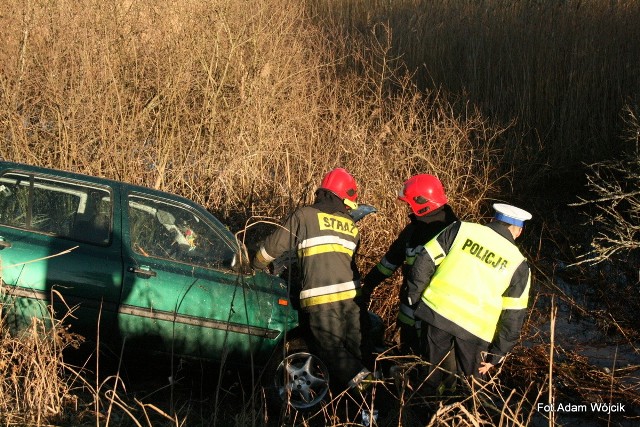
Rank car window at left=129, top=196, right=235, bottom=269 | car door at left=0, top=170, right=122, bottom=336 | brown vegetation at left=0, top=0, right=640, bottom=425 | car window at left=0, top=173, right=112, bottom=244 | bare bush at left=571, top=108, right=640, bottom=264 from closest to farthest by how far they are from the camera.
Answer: car door at left=0, top=170, right=122, bottom=336 < car window at left=0, top=173, right=112, bottom=244 < car window at left=129, top=196, right=235, bottom=269 < bare bush at left=571, top=108, right=640, bottom=264 < brown vegetation at left=0, top=0, right=640, bottom=425

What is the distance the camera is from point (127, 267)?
18.9 ft

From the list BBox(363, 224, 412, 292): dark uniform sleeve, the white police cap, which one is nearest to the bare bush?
BBox(363, 224, 412, 292): dark uniform sleeve

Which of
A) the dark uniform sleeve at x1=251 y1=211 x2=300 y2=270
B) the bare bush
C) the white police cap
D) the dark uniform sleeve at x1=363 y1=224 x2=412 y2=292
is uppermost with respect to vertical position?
the white police cap

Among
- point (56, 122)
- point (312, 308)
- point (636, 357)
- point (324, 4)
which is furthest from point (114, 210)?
point (324, 4)

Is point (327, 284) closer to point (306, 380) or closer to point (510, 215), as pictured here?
point (306, 380)

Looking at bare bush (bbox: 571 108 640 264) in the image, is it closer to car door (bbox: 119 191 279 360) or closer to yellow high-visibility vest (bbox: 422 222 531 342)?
yellow high-visibility vest (bbox: 422 222 531 342)

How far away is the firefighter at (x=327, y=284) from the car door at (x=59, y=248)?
1125 mm

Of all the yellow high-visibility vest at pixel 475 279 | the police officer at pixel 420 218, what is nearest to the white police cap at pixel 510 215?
the yellow high-visibility vest at pixel 475 279

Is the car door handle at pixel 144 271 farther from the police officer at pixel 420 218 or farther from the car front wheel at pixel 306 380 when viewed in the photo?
the police officer at pixel 420 218

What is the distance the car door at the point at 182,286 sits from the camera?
19.0ft

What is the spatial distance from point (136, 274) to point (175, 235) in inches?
19.3

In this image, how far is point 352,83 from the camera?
507 inches

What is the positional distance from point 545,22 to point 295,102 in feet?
17.4

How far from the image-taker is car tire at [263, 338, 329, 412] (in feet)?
19.9
